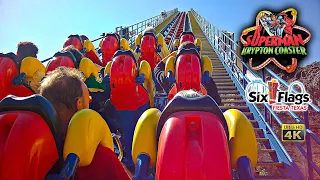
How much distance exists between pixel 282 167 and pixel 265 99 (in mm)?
1074

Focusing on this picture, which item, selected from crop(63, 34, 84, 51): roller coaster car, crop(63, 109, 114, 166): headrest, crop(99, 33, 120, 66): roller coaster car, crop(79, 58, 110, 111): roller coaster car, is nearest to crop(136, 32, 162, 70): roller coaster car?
crop(99, 33, 120, 66): roller coaster car

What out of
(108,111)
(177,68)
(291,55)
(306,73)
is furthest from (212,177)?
(306,73)

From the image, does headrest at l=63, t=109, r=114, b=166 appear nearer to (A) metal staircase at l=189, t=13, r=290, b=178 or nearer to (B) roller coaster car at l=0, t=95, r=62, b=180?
(B) roller coaster car at l=0, t=95, r=62, b=180

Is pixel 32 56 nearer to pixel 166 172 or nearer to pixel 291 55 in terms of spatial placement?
pixel 166 172

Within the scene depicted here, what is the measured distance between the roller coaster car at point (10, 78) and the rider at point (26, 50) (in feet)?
1.27

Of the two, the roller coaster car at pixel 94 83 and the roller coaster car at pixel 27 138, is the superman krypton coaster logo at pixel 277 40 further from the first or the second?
the roller coaster car at pixel 27 138

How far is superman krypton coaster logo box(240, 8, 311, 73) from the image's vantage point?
5203 millimetres

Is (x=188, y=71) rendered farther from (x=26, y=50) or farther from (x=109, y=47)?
(x=109, y=47)

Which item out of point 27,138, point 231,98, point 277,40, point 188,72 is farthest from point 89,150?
point 231,98

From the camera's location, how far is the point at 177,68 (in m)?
3.67

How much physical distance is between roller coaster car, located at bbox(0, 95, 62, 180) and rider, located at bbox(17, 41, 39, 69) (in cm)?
298

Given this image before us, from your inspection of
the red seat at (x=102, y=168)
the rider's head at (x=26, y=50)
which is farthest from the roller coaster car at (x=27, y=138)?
the rider's head at (x=26, y=50)

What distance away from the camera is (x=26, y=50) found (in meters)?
4.09

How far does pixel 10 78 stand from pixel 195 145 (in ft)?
9.76
